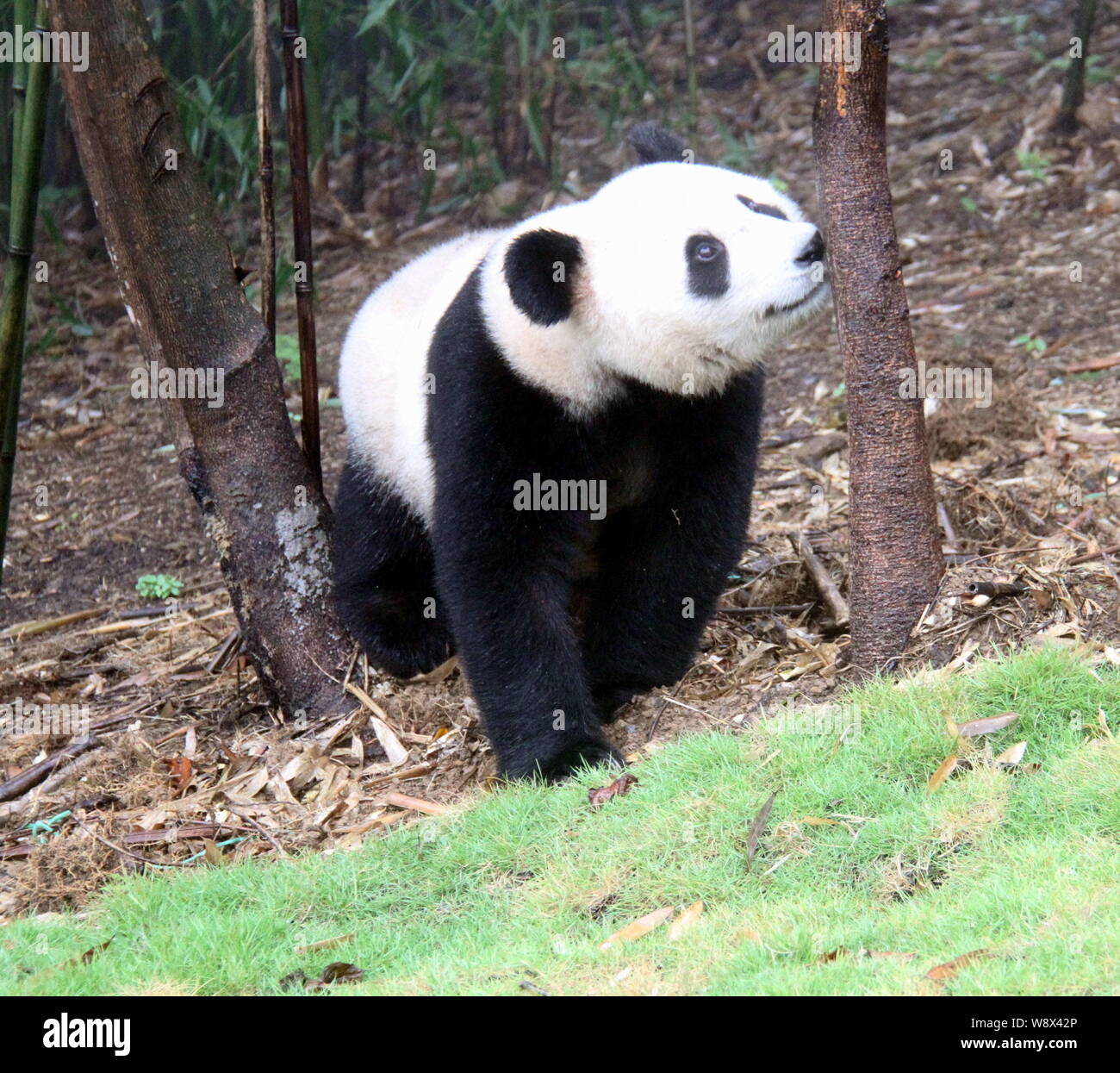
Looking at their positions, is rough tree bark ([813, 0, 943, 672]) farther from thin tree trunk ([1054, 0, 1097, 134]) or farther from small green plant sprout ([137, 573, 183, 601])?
thin tree trunk ([1054, 0, 1097, 134])

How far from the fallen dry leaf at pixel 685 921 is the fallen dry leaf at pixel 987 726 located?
35.2 inches

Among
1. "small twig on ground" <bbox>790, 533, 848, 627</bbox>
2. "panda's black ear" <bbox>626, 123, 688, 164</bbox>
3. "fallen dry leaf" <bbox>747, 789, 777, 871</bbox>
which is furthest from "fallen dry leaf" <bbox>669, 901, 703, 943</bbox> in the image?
"panda's black ear" <bbox>626, 123, 688, 164</bbox>

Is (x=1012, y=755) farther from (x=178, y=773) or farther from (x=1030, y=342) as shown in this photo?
(x=1030, y=342)

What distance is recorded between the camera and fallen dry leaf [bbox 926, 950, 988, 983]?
2805 millimetres

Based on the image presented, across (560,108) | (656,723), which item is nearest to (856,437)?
(656,723)

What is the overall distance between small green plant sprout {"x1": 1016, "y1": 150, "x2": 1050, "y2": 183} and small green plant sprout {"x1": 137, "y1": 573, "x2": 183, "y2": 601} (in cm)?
620

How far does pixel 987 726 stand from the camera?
12.1 feet

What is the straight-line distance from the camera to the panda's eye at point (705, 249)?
4.12 m

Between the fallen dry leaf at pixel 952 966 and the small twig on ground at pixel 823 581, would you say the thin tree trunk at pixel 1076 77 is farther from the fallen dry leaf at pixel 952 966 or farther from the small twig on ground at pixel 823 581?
the fallen dry leaf at pixel 952 966

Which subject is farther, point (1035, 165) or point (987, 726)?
point (1035, 165)

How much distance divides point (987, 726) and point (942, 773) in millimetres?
215

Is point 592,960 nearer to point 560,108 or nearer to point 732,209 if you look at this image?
point 732,209

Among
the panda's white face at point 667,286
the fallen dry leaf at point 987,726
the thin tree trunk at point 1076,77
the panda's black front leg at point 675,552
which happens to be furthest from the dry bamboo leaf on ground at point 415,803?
the thin tree trunk at point 1076,77

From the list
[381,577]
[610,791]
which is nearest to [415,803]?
[610,791]
